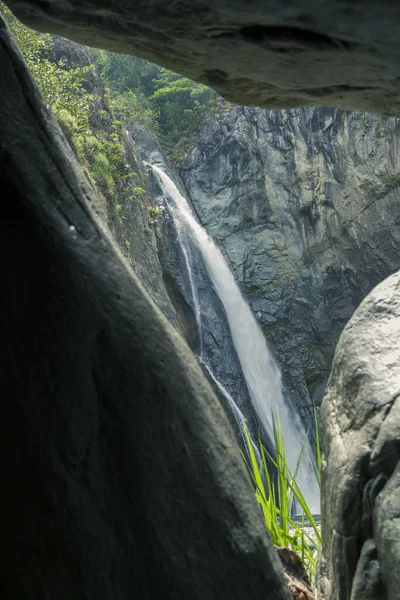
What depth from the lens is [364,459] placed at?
7.84 ft

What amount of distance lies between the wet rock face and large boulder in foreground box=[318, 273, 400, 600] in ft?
3.27

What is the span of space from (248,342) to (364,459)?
14.8 metres

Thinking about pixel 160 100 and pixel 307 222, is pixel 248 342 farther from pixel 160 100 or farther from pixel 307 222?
pixel 160 100

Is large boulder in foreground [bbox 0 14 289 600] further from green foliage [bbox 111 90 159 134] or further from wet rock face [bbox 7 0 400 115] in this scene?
green foliage [bbox 111 90 159 134]

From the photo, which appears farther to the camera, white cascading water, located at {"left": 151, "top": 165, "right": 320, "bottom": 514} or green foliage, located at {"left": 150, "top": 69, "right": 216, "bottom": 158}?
green foliage, located at {"left": 150, "top": 69, "right": 216, "bottom": 158}

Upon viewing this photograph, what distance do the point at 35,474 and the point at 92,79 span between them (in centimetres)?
1269

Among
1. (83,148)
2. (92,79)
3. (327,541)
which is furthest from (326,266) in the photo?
(327,541)

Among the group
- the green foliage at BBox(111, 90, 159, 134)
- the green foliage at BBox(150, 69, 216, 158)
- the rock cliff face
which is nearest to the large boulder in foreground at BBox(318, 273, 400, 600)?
the rock cliff face

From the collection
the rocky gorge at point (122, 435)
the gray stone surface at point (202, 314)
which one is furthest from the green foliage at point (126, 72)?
the rocky gorge at point (122, 435)

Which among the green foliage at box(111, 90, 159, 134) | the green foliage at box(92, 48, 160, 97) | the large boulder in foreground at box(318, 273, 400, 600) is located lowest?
the large boulder in foreground at box(318, 273, 400, 600)

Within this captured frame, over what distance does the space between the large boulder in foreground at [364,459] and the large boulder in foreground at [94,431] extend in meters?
0.55

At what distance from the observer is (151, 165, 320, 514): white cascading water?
16047mm

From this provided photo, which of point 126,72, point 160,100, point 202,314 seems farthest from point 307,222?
point 126,72

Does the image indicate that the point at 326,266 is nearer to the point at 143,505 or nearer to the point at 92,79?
the point at 92,79
